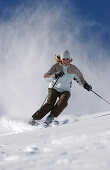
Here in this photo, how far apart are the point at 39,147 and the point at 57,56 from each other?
3.77m

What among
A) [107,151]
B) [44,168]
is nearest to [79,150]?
[107,151]

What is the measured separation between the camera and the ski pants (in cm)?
560

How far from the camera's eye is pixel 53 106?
19.4ft

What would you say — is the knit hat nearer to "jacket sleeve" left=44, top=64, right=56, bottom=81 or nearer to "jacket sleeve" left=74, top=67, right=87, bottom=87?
"jacket sleeve" left=44, top=64, right=56, bottom=81

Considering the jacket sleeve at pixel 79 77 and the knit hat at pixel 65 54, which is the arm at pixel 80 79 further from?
the knit hat at pixel 65 54

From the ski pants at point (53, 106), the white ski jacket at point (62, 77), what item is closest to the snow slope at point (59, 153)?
the ski pants at point (53, 106)

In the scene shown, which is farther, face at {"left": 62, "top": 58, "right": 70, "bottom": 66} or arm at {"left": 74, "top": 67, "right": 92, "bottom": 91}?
arm at {"left": 74, "top": 67, "right": 92, "bottom": 91}

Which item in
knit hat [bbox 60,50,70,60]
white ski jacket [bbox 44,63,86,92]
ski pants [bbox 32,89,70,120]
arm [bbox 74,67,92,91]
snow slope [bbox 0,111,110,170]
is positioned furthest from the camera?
arm [bbox 74,67,92,91]

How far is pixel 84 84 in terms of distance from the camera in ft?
20.7

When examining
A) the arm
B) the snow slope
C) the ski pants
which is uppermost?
the arm

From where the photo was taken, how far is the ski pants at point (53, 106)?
18.4 feet

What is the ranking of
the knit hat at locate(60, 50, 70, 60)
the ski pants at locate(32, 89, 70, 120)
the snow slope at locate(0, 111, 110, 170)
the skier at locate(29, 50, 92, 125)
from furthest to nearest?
the knit hat at locate(60, 50, 70, 60)
the skier at locate(29, 50, 92, 125)
the ski pants at locate(32, 89, 70, 120)
the snow slope at locate(0, 111, 110, 170)

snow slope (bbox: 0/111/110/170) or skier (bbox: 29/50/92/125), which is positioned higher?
skier (bbox: 29/50/92/125)

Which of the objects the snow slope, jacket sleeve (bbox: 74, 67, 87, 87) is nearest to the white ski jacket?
jacket sleeve (bbox: 74, 67, 87, 87)
